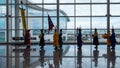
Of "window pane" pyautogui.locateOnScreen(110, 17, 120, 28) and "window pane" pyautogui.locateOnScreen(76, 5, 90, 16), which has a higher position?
"window pane" pyautogui.locateOnScreen(76, 5, 90, 16)

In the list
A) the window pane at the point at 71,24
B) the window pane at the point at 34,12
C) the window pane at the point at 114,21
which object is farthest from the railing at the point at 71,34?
the window pane at the point at 34,12

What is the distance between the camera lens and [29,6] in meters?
22.8

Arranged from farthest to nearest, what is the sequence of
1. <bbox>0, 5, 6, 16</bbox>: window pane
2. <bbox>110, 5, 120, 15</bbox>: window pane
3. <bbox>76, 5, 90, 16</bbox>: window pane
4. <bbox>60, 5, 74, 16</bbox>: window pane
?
1. <bbox>0, 5, 6, 16</bbox>: window pane
2. <bbox>60, 5, 74, 16</bbox>: window pane
3. <bbox>76, 5, 90, 16</bbox>: window pane
4. <bbox>110, 5, 120, 15</bbox>: window pane

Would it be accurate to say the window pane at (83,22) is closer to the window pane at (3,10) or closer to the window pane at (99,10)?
the window pane at (99,10)

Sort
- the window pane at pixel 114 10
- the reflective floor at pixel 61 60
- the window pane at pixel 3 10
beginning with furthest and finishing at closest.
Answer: the window pane at pixel 3 10 → the window pane at pixel 114 10 → the reflective floor at pixel 61 60

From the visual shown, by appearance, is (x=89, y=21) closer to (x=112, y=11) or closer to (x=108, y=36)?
(x=112, y=11)

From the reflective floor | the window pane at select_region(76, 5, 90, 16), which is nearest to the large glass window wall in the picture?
the window pane at select_region(76, 5, 90, 16)

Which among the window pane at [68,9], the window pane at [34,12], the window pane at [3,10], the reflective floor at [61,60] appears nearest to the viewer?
the reflective floor at [61,60]

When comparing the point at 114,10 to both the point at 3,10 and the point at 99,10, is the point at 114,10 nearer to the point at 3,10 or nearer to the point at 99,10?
the point at 99,10

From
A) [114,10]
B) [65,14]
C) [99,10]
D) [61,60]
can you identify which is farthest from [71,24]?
[61,60]

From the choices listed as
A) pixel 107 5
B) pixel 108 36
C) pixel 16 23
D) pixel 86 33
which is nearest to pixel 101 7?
pixel 107 5

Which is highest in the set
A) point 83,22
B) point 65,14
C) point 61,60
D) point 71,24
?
point 65,14

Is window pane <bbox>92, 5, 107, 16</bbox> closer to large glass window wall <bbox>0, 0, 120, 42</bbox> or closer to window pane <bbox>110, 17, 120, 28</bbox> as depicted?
large glass window wall <bbox>0, 0, 120, 42</bbox>

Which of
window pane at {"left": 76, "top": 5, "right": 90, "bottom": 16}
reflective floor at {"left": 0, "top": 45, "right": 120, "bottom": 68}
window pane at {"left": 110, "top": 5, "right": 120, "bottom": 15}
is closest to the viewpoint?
reflective floor at {"left": 0, "top": 45, "right": 120, "bottom": 68}
